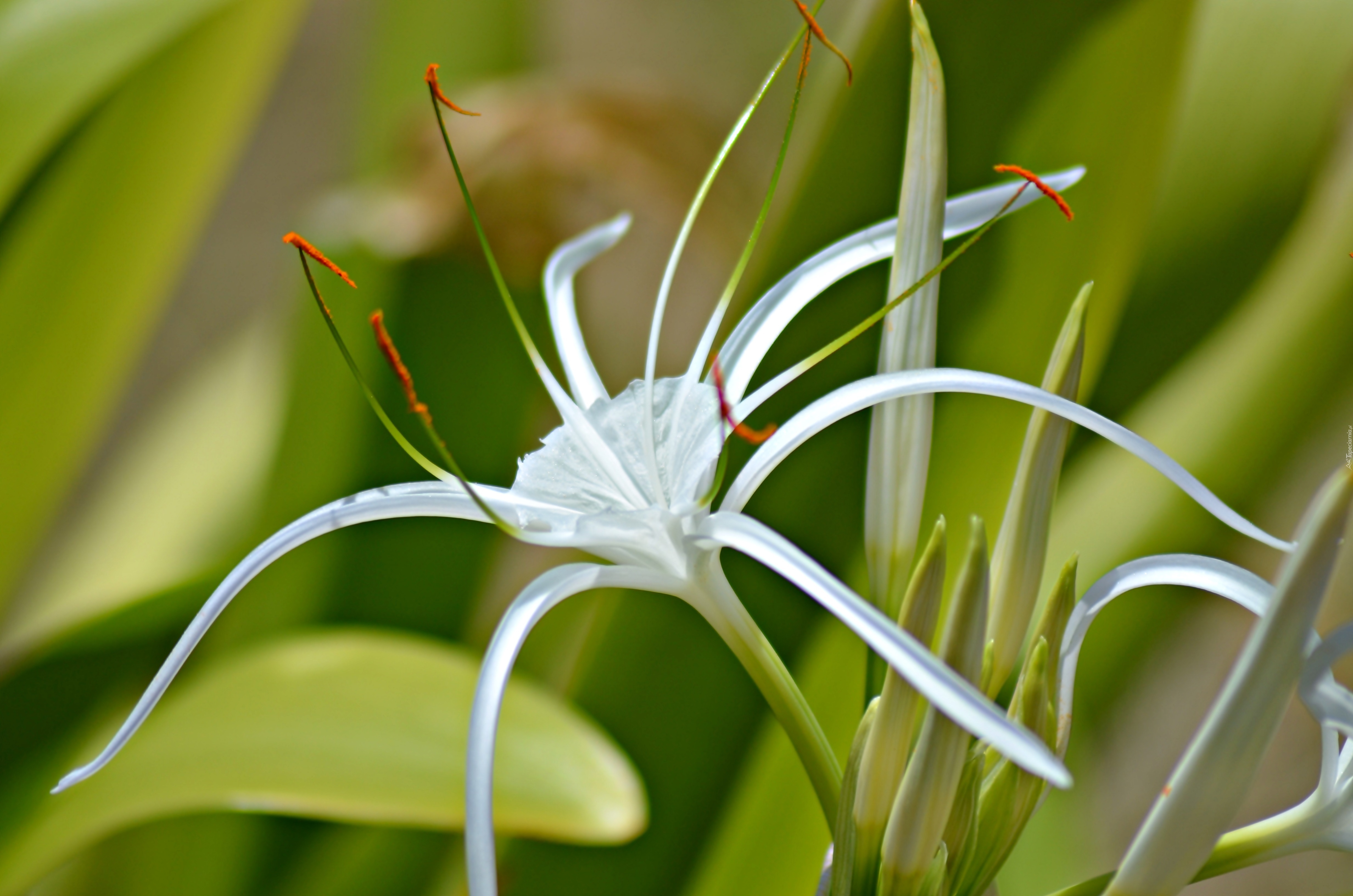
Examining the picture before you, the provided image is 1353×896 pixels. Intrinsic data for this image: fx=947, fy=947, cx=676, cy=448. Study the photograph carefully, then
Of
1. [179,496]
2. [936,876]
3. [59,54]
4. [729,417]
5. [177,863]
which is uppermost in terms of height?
[59,54]

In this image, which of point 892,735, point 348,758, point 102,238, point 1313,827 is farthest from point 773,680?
point 102,238

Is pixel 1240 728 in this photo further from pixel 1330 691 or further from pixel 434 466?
pixel 434 466

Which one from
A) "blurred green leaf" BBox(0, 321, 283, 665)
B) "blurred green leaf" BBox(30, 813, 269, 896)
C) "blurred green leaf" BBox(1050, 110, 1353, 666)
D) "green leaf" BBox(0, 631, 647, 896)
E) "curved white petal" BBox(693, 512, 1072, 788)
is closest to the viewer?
"curved white petal" BBox(693, 512, 1072, 788)

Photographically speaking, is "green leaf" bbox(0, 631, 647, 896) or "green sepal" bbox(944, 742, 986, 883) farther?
"green leaf" bbox(0, 631, 647, 896)

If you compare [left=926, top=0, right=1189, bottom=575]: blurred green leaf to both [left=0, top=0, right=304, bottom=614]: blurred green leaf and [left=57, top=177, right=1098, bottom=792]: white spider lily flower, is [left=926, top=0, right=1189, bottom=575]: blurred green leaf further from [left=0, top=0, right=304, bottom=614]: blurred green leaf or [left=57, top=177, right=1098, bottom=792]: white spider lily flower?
[left=0, top=0, right=304, bottom=614]: blurred green leaf

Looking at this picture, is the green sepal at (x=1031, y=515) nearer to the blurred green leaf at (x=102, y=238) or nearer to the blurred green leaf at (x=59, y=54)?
the blurred green leaf at (x=59, y=54)

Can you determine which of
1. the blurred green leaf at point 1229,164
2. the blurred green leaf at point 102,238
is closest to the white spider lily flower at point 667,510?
the blurred green leaf at point 1229,164

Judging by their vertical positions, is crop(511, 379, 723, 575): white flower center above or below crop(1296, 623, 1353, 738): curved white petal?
above

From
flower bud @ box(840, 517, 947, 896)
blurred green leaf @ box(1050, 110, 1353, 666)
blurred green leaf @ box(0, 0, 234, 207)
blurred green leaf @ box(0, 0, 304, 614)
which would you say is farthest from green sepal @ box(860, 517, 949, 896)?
blurred green leaf @ box(0, 0, 304, 614)
